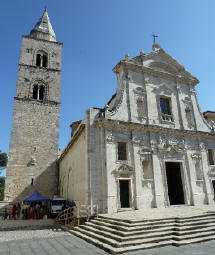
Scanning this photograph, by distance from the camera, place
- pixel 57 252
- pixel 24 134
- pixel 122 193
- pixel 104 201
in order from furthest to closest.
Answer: pixel 24 134
pixel 122 193
pixel 104 201
pixel 57 252

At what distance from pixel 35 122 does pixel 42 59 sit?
10.5 m

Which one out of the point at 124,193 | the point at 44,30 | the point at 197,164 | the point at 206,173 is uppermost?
the point at 44,30

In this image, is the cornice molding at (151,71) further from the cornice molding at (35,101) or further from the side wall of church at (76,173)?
the cornice molding at (35,101)

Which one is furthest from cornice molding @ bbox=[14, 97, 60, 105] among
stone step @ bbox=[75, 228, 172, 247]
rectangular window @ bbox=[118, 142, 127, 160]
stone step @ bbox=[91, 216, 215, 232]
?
stone step @ bbox=[75, 228, 172, 247]

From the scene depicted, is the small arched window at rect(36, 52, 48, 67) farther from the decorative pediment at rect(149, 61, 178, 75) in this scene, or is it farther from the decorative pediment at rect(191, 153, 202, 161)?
the decorative pediment at rect(191, 153, 202, 161)

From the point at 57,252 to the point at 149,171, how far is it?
30.5 ft

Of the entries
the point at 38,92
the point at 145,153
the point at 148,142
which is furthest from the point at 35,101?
the point at 145,153

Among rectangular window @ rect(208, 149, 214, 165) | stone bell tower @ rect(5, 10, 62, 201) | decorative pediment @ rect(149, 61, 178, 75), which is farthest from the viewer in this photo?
stone bell tower @ rect(5, 10, 62, 201)

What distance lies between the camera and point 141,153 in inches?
581

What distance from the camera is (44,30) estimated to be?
3319 cm

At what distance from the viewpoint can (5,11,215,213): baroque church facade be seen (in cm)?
1352

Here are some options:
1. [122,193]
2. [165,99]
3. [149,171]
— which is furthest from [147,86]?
[122,193]

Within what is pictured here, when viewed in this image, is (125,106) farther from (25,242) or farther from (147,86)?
(25,242)

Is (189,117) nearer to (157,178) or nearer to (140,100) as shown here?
(140,100)
